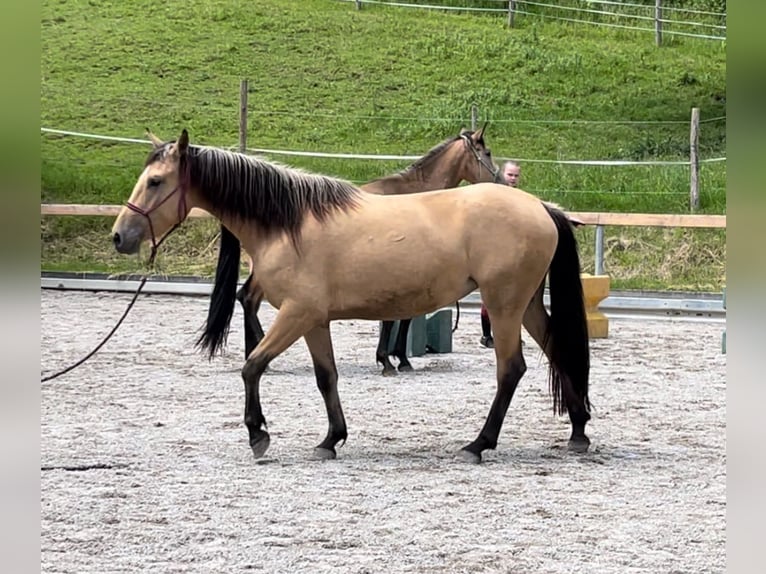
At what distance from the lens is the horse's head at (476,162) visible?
7.73 metres

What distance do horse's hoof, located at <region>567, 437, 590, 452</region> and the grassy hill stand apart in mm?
7247

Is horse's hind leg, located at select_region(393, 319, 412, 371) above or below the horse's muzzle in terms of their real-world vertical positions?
below

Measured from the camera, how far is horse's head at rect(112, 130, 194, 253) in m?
4.95

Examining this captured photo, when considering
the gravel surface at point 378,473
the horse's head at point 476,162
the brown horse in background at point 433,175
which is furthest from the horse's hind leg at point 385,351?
the horse's head at point 476,162

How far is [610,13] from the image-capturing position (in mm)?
21484

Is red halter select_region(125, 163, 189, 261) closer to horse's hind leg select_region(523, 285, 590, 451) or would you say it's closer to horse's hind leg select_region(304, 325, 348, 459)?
horse's hind leg select_region(304, 325, 348, 459)

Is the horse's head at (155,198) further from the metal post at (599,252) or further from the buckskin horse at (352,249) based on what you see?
the metal post at (599,252)

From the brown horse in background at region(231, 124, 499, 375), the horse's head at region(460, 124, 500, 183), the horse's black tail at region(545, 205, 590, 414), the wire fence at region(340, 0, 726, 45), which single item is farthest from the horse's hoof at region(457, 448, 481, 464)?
the wire fence at region(340, 0, 726, 45)

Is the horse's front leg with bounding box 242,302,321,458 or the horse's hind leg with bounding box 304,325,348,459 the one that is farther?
the horse's hind leg with bounding box 304,325,348,459

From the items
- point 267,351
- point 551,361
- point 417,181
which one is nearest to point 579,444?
point 551,361

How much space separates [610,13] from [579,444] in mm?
17811

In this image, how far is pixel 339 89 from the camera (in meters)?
18.6
